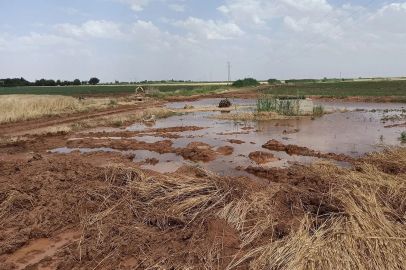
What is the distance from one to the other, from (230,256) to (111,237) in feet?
5.71

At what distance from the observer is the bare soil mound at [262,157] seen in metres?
8.31

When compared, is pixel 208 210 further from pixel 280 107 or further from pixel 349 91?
pixel 349 91

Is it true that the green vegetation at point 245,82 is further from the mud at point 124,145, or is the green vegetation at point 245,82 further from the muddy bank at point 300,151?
the muddy bank at point 300,151

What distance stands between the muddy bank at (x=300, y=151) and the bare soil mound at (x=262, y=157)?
2.82 ft

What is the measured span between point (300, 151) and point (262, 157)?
147 centimetres

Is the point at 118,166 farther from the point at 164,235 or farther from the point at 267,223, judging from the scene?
the point at 267,223

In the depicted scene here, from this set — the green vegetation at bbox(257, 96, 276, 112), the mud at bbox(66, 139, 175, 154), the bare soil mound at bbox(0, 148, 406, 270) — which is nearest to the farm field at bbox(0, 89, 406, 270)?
the bare soil mound at bbox(0, 148, 406, 270)

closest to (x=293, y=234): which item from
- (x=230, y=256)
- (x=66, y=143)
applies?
(x=230, y=256)

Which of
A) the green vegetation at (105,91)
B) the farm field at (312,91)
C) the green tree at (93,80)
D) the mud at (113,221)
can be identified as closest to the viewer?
the mud at (113,221)

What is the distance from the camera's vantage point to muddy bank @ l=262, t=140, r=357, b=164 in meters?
8.09

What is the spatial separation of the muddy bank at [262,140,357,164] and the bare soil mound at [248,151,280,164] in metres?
0.86

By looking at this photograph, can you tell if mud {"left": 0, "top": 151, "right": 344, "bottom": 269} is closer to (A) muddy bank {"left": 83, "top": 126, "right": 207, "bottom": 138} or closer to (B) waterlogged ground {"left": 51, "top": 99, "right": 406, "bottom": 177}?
(B) waterlogged ground {"left": 51, "top": 99, "right": 406, "bottom": 177}

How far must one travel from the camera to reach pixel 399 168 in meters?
6.39

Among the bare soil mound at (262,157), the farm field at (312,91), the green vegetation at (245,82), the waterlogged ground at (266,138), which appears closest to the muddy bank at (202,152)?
the waterlogged ground at (266,138)
